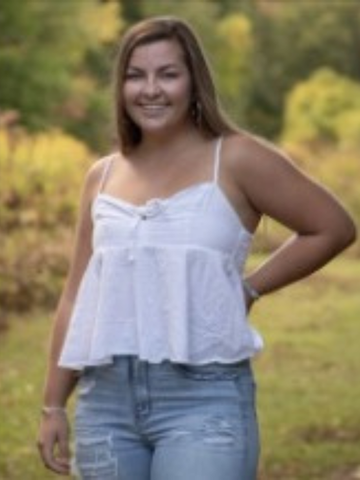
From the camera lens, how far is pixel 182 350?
10.3 feet

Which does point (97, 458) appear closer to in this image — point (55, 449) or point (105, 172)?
point (55, 449)

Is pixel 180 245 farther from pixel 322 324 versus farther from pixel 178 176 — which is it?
pixel 322 324

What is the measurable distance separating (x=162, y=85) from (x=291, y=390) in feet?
22.6

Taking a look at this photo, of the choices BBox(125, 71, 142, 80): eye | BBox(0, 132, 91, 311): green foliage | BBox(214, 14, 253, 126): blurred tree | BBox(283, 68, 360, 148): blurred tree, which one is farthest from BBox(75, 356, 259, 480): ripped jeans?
BBox(214, 14, 253, 126): blurred tree

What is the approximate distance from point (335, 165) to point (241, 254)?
24.3 m

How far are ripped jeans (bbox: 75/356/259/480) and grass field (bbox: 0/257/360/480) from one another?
12.5ft

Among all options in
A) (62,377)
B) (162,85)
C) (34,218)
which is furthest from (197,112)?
(34,218)

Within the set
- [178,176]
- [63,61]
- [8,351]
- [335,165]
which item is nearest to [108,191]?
[178,176]

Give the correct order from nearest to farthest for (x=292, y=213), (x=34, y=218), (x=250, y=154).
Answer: (x=250, y=154) < (x=292, y=213) < (x=34, y=218)

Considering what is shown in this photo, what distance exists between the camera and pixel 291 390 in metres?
10.0

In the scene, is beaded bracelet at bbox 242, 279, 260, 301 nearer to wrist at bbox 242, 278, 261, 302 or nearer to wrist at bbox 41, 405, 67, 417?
wrist at bbox 242, 278, 261, 302

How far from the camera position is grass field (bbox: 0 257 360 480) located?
7478mm

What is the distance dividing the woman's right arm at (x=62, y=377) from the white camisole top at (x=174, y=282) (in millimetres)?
210

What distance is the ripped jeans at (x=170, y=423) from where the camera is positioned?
10.2ft
